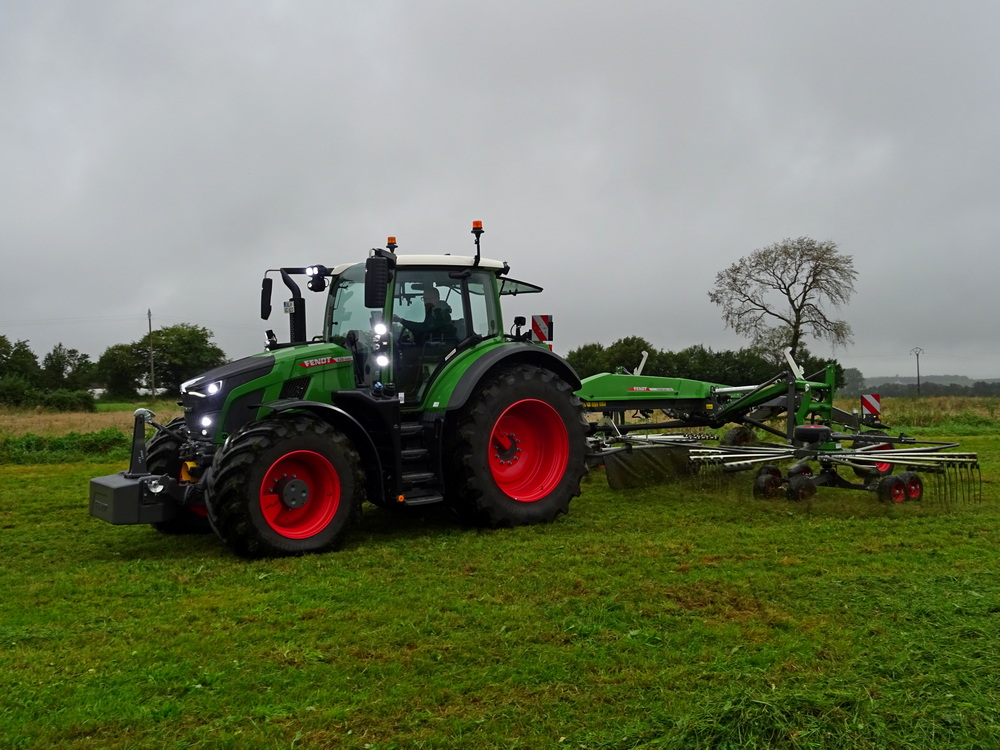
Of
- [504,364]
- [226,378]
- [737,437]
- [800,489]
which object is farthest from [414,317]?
[737,437]

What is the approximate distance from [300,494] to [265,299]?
7.55ft

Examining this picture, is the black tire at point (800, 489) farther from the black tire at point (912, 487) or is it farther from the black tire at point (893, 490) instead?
the black tire at point (912, 487)

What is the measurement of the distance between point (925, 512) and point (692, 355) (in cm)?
2062

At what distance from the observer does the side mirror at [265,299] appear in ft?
24.6

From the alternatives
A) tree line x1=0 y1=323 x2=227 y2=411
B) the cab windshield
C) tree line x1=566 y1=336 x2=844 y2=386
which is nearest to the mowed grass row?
the cab windshield

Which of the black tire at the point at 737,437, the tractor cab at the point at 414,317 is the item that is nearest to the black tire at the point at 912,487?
the black tire at the point at 737,437

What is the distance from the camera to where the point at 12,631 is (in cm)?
416

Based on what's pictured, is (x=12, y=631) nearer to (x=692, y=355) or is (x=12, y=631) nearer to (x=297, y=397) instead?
(x=297, y=397)

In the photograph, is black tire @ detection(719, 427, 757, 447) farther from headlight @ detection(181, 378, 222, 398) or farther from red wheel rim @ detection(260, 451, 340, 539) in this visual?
headlight @ detection(181, 378, 222, 398)

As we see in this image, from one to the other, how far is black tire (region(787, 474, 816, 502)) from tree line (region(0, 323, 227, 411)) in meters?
38.5

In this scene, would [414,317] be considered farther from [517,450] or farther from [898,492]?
[898,492]

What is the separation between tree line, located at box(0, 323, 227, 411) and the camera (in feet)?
153

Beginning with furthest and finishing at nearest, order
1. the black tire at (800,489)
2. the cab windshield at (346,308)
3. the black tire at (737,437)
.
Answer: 1. the black tire at (737,437)
2. the black tire at (800,489)
3. the cab windshield at (346,308)

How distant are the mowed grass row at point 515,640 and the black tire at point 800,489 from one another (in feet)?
4.24
